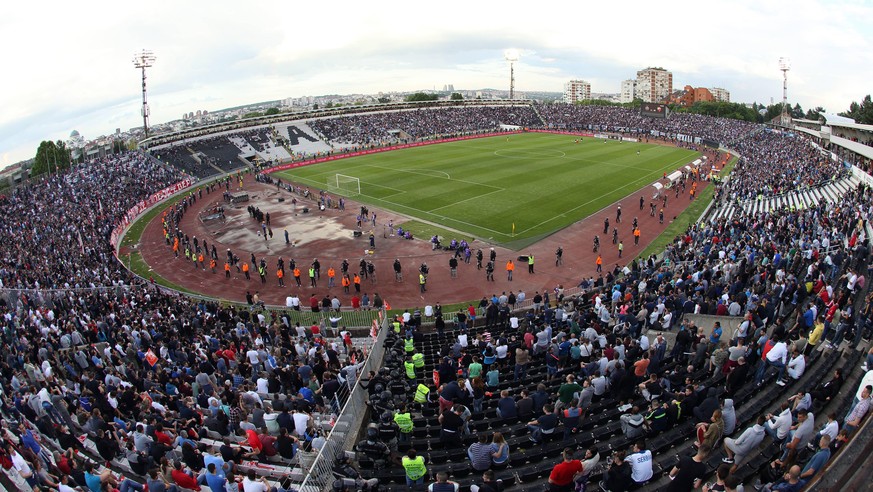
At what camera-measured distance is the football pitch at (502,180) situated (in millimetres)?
41562

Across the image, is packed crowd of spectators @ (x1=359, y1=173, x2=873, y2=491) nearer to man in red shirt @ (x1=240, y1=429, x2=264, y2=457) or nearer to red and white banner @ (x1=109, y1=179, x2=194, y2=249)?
man in red shirt @ (x1=240, y1=429, x2=264, y2=457)

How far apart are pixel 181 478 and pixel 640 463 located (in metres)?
8.00

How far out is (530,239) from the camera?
119ft

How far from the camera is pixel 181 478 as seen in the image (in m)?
9.44

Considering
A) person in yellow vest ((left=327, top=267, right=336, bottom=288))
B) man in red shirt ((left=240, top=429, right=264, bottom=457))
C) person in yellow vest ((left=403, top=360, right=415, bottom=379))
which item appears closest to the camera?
man in red shirt ((left=240, top=429, right=264, bottom=457))

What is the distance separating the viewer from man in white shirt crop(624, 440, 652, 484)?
28.7 feet

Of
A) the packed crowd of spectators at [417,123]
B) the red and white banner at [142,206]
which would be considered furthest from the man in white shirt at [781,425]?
the packed crowd of spectators at [417,123]

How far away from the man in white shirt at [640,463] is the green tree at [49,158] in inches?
4333

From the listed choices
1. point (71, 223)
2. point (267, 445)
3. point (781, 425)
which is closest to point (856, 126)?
point (781, 425)

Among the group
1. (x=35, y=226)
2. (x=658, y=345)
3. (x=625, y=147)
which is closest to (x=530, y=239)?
(x=658, y=345)

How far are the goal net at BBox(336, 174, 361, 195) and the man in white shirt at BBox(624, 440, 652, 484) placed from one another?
46094 mm

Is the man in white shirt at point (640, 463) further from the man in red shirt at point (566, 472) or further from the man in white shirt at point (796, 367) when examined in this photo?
the man in white shirt at point (796, 367)

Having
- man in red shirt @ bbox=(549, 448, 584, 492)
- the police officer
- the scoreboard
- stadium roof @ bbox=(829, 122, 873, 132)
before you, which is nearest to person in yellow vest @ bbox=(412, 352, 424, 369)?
the police officer

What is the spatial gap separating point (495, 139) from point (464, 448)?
3347 inches
